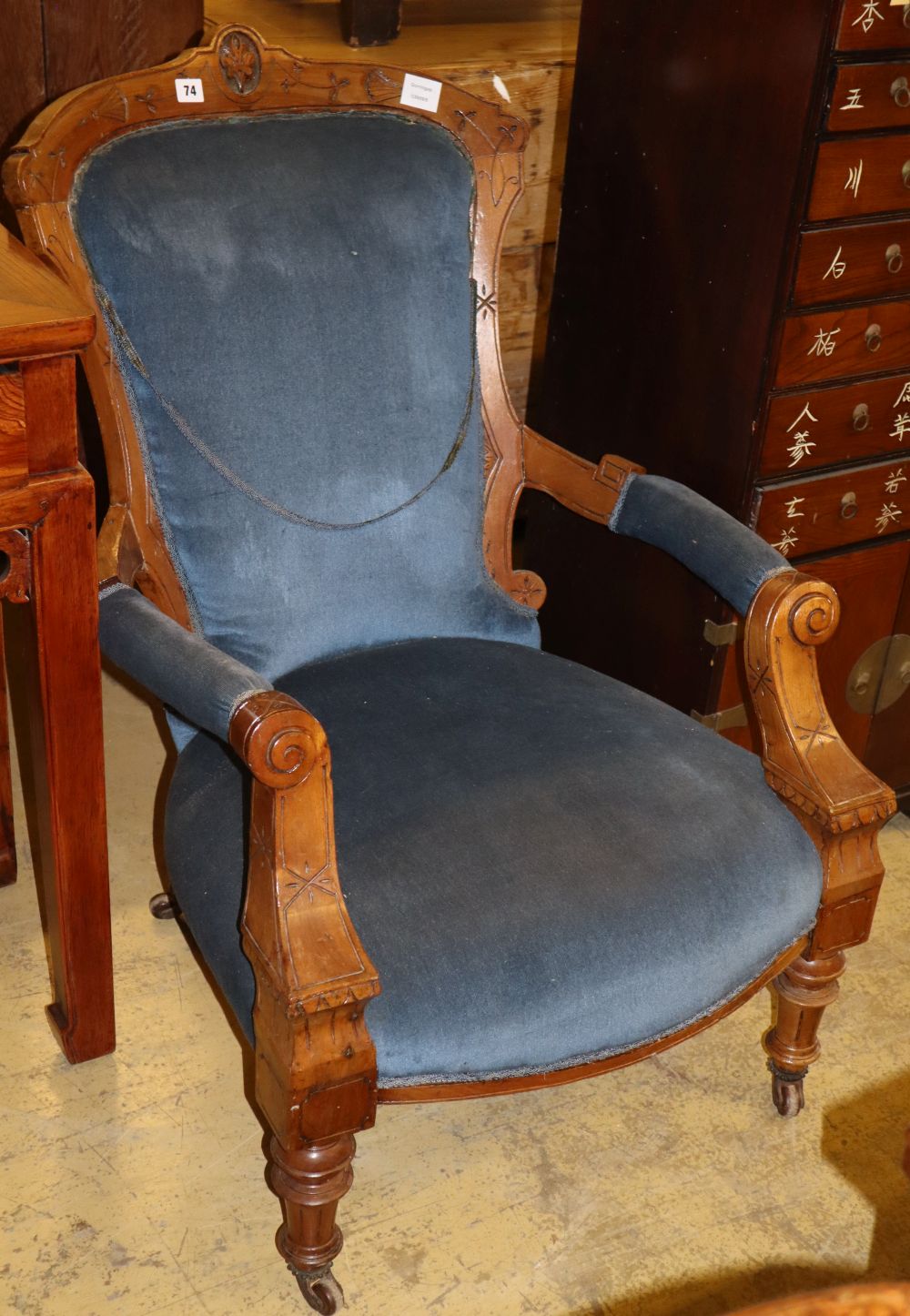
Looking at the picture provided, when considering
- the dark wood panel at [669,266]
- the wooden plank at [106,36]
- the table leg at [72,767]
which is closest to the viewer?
the table leg at [72,767]

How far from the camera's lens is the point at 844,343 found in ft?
6.24

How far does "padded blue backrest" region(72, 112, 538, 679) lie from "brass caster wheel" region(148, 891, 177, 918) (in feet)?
1.66

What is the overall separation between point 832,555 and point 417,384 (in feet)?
2.19

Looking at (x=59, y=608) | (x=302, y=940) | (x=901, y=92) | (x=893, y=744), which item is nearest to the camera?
(x=302, y=940)

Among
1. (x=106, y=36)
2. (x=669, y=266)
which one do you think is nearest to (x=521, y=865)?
(x=669, y=266)

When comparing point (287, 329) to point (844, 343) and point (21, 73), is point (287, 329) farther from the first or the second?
point (21, 73)

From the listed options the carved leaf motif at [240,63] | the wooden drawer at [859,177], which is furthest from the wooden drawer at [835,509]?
the carved leaf motif at [240,63]

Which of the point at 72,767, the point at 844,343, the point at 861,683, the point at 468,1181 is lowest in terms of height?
the point at 468,1181

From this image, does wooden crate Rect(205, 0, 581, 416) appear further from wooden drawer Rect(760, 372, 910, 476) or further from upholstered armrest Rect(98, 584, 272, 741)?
upholstered armrest Rect(98, 584, 272, 741)

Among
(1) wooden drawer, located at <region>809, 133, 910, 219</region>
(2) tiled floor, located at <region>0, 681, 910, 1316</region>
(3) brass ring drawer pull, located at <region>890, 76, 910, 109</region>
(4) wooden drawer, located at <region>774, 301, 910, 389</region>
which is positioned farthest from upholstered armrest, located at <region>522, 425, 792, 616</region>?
(2) tiled floor, located at <region>0, 681, 910, 1316</region>

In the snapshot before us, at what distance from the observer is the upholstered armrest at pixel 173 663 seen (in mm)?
1380

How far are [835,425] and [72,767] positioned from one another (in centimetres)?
107

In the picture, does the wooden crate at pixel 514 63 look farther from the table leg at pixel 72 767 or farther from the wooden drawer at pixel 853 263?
the table leg at pixel 72 767

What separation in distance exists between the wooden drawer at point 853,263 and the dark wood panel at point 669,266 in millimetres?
35
